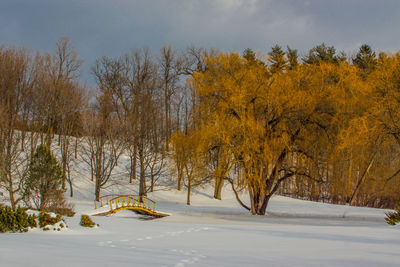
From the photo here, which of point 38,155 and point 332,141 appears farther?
point 332,141

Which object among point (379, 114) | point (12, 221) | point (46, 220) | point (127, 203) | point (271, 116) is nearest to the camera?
point (12, 221)

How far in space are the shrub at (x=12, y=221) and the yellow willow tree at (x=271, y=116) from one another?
12134 mm

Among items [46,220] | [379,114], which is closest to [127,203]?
[46,220]

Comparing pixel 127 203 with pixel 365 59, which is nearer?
pixel 127 203

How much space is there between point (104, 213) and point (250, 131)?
9.39 meters

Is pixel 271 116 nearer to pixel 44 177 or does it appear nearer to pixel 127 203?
pixel 127 203

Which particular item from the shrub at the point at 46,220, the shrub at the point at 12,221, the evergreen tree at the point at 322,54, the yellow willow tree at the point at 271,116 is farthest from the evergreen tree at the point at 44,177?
the evergreen tree at the point at 322,54

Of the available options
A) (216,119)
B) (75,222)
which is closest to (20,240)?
(75,222)

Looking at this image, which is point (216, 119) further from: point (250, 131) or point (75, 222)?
point (75, 222)

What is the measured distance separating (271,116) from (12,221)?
15.4 meters

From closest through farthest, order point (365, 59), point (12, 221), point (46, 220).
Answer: point (12, 221) < point (46, 220) < point (365, 59)

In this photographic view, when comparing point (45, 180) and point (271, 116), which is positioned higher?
point (271, 116)

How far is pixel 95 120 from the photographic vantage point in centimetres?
2712

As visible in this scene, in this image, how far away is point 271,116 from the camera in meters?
21.5
